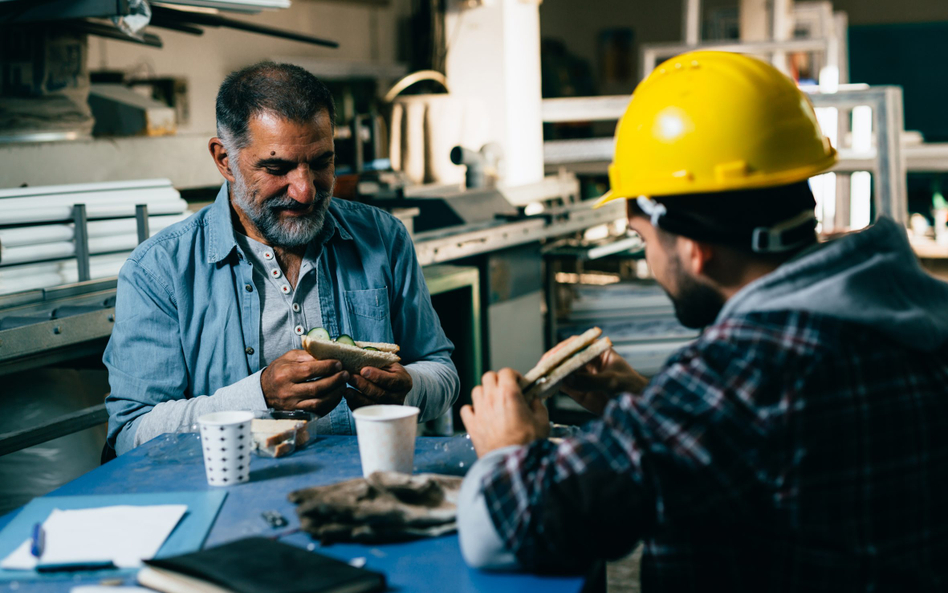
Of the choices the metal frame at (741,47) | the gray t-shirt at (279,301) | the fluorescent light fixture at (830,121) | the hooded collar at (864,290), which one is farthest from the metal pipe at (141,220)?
the fluorescent light fixture at (830,121)

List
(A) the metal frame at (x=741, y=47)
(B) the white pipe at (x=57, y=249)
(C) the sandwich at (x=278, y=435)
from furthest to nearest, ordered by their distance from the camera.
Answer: (A) the metal frame at (x=741, y=47), (B) the white pipe at (x=57, y=249), (C) the sandwich at (x=278, y=435)

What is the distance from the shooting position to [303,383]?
5.23 ft

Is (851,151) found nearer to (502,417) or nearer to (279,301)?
(279,301)

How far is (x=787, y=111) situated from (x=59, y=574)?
1.12 m

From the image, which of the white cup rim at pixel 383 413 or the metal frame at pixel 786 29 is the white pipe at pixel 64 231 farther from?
the metal frame at pixel 786 29

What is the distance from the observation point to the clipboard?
1.07m

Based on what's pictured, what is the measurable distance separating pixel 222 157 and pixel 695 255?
4.05 feet

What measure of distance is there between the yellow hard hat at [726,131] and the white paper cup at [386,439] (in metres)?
0.48

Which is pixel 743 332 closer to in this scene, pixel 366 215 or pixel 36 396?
pixel 366 215

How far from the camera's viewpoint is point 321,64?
482cm

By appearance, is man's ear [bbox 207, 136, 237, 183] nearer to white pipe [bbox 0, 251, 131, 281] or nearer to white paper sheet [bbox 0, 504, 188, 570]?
white pipe [bbox 0, 251, 131, 281]

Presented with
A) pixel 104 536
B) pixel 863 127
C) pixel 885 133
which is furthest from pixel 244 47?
pixel 863 127

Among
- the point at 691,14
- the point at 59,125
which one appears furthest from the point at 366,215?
the point at 691,14

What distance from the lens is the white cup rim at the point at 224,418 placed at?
1.33 meters
